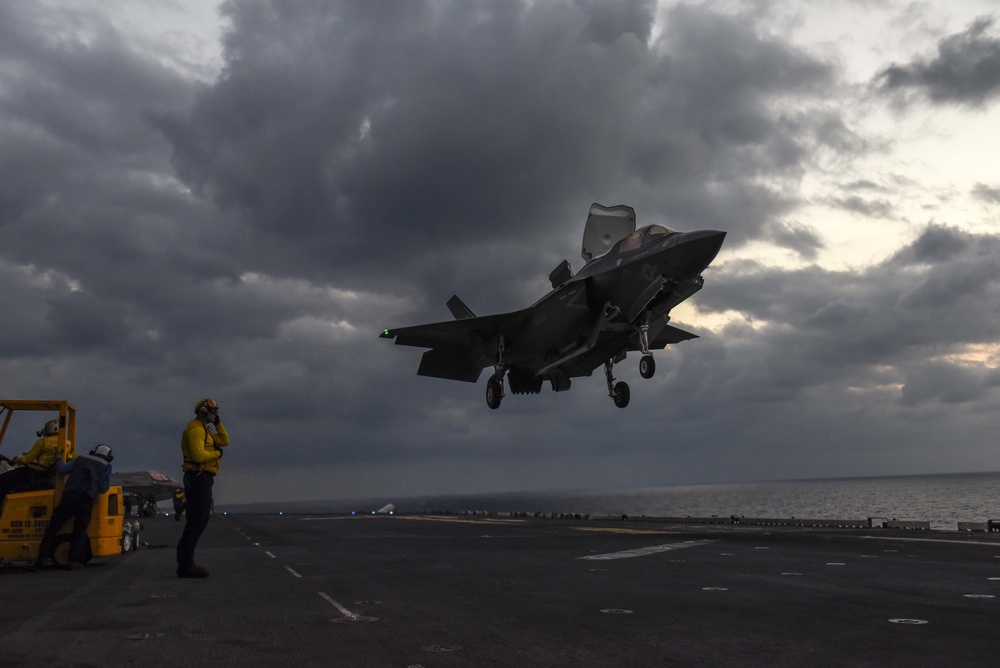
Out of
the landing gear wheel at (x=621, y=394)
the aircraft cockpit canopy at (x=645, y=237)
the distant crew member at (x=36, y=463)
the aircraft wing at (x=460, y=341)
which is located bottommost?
the distant crew member at (x=36, y=463)

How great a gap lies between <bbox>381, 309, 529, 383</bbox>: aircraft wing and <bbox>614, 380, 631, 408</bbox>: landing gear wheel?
16.4 ft

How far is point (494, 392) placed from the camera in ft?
111

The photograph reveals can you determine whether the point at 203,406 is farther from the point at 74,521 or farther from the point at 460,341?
the point at 460,341

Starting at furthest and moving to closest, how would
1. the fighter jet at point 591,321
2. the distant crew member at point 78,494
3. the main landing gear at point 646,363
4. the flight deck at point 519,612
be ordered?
the main landing gear at point 646,363 → the fighter jet at point 591,321 → the distant crew member at point 78,494 → the flight deck at point 519,612

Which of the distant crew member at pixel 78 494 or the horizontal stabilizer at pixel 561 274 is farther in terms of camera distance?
the horizontal stabilizer at pixel 561 274

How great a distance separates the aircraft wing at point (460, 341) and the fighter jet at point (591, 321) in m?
0.05

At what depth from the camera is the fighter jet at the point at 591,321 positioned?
25.3 m

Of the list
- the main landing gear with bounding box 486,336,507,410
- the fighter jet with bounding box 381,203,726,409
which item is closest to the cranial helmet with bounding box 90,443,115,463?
the fighter jet with bounding box 381,203,726,409

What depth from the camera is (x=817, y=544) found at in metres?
20.4

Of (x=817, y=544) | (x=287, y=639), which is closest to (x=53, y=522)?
(x=287, y=639)

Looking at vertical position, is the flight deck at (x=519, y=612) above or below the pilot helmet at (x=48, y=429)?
below

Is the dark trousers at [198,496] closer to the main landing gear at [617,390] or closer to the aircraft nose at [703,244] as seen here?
the aircraft nose at [703,244]

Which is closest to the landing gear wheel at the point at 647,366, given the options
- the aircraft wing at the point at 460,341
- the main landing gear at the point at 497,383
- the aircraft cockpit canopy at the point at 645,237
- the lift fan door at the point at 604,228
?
the aircraft cockpit canopy at the point at 645,237

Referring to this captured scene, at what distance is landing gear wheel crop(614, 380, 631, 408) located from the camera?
30.7m
